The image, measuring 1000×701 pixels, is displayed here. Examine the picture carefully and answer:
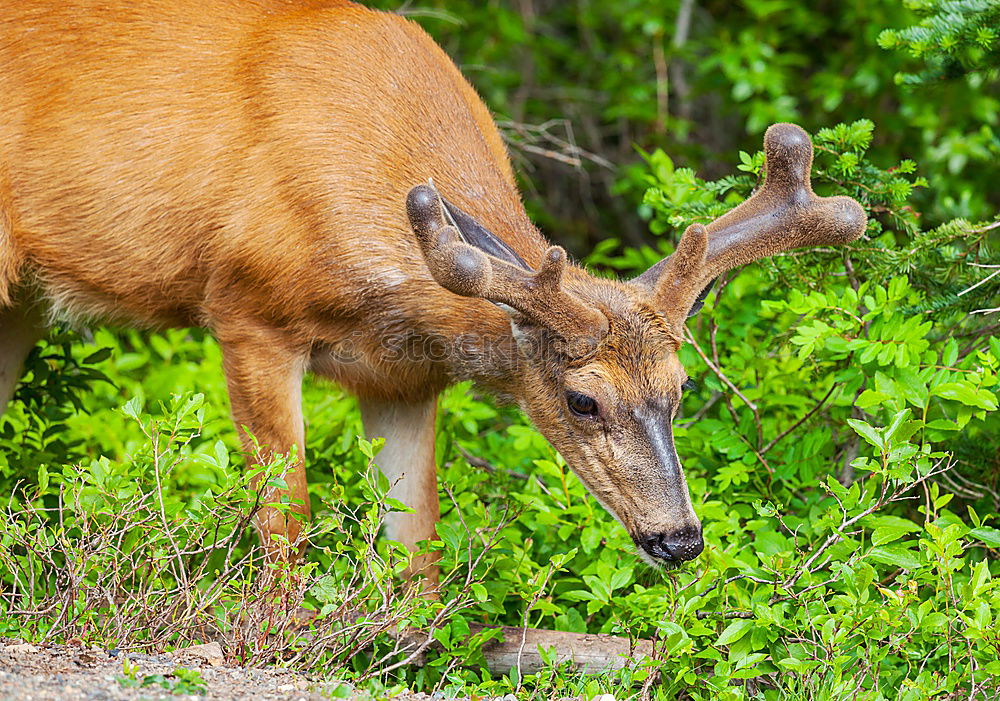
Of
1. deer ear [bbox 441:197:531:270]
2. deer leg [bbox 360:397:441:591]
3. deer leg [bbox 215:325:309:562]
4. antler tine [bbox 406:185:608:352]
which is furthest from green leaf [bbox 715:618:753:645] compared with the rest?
deer leg [bbox 360:397:441:591]

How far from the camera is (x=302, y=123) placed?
5.48 meters

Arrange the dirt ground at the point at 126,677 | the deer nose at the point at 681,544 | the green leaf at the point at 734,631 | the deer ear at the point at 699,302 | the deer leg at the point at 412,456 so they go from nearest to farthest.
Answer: the dirt ground at the point at 126,677, the green leaf at the point at 734,631, the deer nose at the point at 681,544, the deer ear at the point at 699,302, the deer leg at the point at 412,456

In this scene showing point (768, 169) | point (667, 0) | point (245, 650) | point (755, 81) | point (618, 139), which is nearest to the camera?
point (245, 650)

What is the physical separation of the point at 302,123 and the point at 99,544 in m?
1.94

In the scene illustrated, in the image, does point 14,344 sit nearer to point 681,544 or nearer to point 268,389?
point 268,389

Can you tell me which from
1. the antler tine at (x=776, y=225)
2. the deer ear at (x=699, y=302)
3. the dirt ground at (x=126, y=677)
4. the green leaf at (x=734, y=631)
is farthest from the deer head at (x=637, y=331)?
the dirt ground at (x=126, y=677)

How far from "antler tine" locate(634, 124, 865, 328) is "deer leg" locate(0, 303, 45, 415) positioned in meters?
3.24

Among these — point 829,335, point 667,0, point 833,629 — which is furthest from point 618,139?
point 833,629

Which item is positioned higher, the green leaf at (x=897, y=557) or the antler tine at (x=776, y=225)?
the antler tine at (x=776, y=225)

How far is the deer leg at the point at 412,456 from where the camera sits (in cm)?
625

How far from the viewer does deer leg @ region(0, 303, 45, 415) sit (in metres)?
6.57

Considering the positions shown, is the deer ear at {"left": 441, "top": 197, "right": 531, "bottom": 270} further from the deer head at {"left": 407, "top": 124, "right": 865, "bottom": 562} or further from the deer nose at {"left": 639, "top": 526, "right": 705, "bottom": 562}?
the deer nose at {"left": 639, "top": 526, "right": 705, "bottom": 562}

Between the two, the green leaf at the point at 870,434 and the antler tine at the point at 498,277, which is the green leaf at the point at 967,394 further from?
the antler tine at the point at 498,277

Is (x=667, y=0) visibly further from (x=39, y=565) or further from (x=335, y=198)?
(x=39, y=565)
